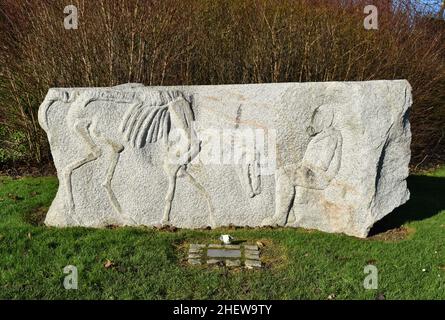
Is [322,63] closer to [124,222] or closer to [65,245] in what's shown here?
[124,222]

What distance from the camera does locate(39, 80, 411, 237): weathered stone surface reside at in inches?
165

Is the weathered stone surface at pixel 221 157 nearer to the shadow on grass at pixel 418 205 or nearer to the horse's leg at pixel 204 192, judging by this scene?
the horse's leg at pixel 204 192

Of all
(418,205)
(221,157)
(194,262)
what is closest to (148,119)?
(221,157)

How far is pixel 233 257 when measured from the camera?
3766 millimetres

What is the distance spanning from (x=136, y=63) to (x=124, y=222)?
2.80 meters

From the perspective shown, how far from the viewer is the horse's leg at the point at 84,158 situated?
4234 millimetres

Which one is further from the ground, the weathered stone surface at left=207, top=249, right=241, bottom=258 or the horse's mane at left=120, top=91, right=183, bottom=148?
the horse's mane at left=120, top=91, right=183, bottom=148

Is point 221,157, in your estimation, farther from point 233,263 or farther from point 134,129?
point 233,263

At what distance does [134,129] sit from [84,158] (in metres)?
0.56

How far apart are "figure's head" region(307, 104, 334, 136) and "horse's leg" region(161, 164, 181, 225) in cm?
139

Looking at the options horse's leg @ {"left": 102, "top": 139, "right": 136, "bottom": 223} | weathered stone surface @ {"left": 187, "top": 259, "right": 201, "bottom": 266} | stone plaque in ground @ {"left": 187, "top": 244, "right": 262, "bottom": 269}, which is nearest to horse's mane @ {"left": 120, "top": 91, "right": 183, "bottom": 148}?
horse's leg @ {"left": 102, "top": 139, "right": 136, "bottom": 223}

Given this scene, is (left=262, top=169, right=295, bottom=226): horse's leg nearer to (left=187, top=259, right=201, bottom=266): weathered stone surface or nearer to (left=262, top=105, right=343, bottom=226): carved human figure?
(left=262, top=105, right=343, bottom=226): carved human figure

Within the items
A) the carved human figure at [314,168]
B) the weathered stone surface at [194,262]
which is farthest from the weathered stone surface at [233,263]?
the carved human figure at [314,168]

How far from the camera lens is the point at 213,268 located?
356 cm
